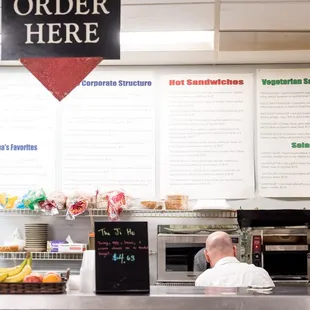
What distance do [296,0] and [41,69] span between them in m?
1.86

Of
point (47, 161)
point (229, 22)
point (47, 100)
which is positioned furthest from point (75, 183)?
point (229, 22)

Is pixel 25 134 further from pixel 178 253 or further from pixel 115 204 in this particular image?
pixel 178 253

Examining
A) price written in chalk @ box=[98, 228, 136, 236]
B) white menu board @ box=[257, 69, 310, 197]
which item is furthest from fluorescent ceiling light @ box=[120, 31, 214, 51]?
price written in chalk @ box=[98, 228, 136, 236]

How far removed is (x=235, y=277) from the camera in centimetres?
399

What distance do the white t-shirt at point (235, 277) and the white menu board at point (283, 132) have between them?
1384 mm

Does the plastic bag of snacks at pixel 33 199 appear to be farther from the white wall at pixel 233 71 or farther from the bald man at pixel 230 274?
the bald man at pixel 230 274

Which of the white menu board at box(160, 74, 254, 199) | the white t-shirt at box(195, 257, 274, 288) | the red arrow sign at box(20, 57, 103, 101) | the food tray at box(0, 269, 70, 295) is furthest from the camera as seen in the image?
the white menu board at box(160, 74, 254, 199)

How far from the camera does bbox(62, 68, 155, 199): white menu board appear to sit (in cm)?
539

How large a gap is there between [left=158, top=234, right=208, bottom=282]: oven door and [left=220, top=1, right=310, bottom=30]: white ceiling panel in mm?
1817

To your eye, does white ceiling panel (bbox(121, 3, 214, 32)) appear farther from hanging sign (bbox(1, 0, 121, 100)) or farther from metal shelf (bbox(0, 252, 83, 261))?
metal shelf (bbox(0, 252, 83, 261))

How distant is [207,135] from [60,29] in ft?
8.39

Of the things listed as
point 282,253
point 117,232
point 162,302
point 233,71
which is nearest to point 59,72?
point 117,232

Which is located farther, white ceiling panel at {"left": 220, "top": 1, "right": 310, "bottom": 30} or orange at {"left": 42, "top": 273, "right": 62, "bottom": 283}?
white ceiling panel at {"left": 220, "top": 1, "right": 310, "bottom": 30}

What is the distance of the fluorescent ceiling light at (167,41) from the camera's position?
4.70m
